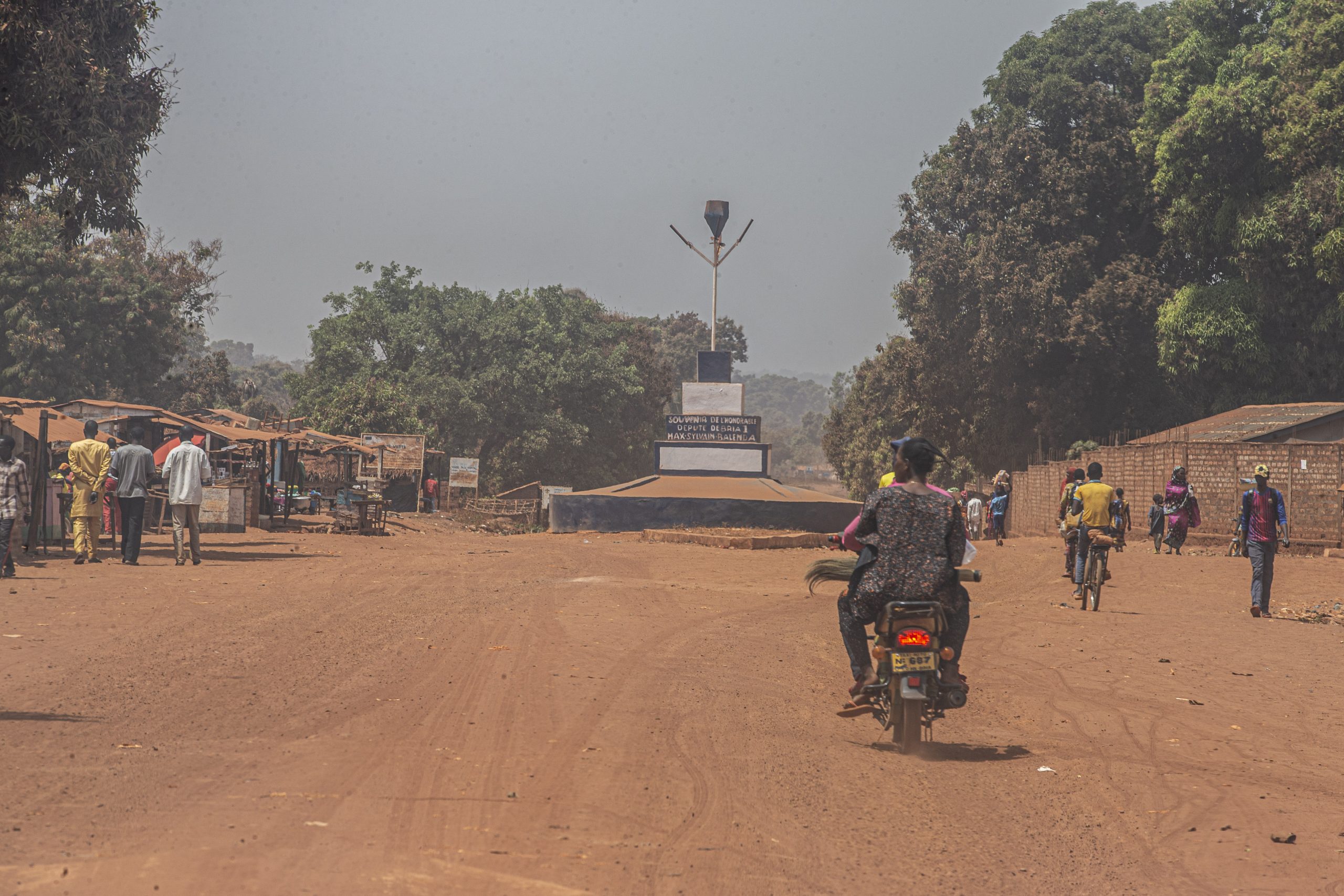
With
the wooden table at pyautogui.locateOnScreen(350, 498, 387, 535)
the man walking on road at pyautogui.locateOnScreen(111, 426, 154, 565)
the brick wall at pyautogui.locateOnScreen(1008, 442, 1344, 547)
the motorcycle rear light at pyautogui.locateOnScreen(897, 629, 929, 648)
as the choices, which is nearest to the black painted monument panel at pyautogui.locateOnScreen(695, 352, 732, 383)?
the brick wall at pyautogui.locateOnScreen(1008, 442, 1344, 547)

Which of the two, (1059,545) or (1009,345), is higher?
(1009,345)

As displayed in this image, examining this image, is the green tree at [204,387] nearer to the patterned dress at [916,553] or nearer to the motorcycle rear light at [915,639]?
the patterned dress at [916,553]

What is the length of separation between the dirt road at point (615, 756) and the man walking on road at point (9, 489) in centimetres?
86

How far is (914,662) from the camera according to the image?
22.6 ft

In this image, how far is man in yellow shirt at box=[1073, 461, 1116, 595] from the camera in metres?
15.1

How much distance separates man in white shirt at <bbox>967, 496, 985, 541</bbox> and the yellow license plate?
26.6m

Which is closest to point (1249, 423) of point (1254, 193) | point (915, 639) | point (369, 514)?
point (1254, 193)

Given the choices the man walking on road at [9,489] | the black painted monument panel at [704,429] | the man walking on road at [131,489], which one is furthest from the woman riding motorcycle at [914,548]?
the black painted monument panel at [704,429]

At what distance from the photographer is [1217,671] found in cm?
1043

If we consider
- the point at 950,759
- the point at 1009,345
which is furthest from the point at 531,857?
the point at 1009,345

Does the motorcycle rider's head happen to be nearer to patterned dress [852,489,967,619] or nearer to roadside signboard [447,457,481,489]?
patterned dress [852,489,967,619]

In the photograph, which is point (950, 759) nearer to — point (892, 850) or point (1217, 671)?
point (892, 850)

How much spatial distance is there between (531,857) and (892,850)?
1541 mm

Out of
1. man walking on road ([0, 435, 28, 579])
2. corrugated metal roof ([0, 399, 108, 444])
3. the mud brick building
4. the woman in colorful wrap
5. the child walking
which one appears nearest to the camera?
man walking on road ([0, 435, 28, 579])
